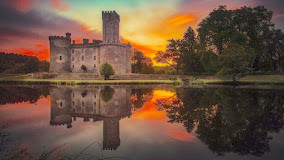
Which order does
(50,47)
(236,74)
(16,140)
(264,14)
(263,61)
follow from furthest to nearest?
1. (50,47)
2. (263,61)
3. (264,14)
4. (236,74)
5. (16,140)

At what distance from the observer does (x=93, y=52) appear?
48.1m

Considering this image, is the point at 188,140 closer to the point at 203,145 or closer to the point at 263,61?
the point at 203,145

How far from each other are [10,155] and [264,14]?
162ft

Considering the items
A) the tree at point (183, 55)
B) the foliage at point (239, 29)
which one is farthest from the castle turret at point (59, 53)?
the foliage at point (239, 29)

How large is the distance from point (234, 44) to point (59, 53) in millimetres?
45292

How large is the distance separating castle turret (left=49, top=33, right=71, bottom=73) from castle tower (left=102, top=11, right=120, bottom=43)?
42.7 feet

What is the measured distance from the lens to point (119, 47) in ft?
147

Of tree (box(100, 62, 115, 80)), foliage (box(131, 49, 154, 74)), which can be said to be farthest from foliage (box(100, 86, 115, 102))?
foliage (box(131, 49, 154, 74))

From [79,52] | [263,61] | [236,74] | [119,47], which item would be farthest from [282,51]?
[79,52]

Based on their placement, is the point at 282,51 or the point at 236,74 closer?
the point at 236,74

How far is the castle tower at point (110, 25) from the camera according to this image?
45.8 m

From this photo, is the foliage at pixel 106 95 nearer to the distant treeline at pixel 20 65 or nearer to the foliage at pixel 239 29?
the foliage at pixel 239 29

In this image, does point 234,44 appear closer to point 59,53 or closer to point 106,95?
point 106,95

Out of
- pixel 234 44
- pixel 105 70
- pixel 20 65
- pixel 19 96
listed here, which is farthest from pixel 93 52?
pixel 20 65
